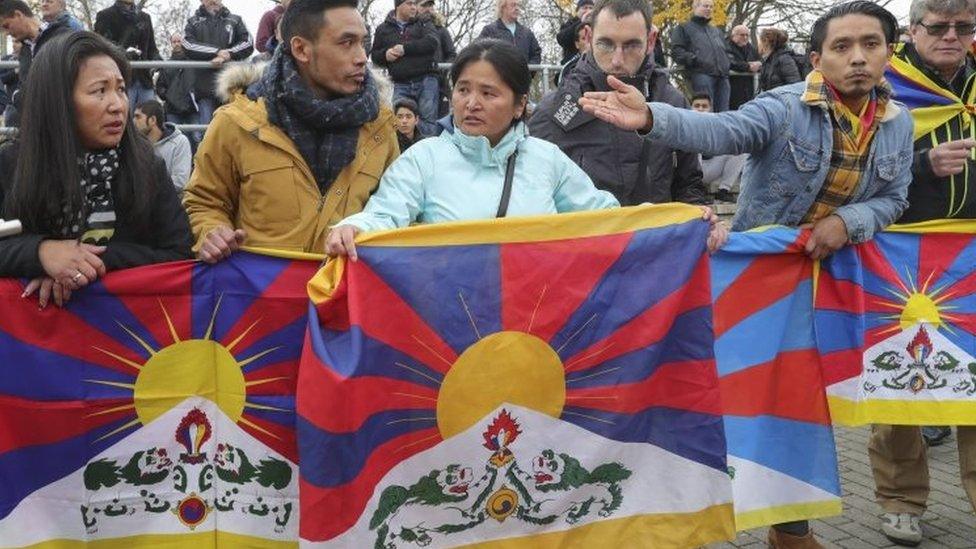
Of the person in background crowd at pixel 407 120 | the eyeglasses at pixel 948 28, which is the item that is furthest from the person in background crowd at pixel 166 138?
the eyeglasses at pixel 948 28

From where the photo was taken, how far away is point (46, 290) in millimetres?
3217

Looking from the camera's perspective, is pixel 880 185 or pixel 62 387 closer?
pixel 62 387

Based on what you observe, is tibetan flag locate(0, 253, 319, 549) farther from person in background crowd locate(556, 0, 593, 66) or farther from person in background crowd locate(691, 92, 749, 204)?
person in background crowd locate(691, 92, 749, 204)

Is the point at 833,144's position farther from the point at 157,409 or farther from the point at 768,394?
the point at 157,409

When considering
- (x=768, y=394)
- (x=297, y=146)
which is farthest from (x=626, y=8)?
(x=768, y=394)

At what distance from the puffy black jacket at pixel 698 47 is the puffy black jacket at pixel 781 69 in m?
0.60

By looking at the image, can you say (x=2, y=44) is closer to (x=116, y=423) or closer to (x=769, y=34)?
(x=769, y=34)

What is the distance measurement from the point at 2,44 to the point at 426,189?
21.5 m

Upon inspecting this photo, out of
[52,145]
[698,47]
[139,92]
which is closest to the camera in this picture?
[52,145]

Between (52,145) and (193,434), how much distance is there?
103cm

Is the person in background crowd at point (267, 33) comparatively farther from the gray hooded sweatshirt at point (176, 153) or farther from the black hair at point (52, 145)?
the black hair at point (52, 145)

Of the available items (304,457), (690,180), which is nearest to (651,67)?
(690,180)

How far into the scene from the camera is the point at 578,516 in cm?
337

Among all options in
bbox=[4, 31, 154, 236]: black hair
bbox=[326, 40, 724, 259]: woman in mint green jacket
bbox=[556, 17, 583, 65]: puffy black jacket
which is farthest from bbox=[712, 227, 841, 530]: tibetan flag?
bbox=[556, 17, 583, 65]: puffy black jacket
